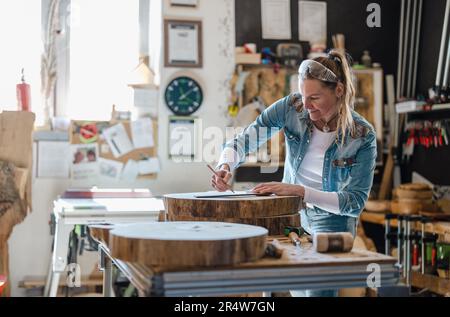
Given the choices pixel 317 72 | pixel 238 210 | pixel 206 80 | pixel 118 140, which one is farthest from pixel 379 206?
pixel 238 210

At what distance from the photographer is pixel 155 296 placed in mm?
1413

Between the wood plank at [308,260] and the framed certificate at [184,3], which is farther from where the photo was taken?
the framed certificate at [184,3]

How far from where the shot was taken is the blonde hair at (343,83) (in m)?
2.39

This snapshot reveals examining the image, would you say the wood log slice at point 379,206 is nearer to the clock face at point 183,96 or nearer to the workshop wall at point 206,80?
the workshop wall at point 206,80

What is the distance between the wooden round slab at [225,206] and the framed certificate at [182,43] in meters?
2.91

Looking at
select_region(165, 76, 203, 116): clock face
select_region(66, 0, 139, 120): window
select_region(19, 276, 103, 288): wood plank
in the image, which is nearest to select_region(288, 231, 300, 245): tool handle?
select_region(19, 276, 103, 288): wood plank

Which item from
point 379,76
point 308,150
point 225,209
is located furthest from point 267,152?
point 225,209

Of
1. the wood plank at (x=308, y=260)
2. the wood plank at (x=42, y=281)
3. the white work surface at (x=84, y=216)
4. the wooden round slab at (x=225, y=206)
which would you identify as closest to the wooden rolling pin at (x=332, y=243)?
the wood plank at (x=308, y=260)

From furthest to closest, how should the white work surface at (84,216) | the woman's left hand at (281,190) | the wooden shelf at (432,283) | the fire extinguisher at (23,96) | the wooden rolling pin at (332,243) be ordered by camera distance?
1. the fire extinguisher at (23,96)
2. the wooden shelf at (432,283)
3. the white work surface at (84,216)
4. the woman's left hand at (281,190)
5. the wooden rolling pin at (332,243)

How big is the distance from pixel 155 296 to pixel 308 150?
125 centimetres

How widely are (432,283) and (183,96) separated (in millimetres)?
2194

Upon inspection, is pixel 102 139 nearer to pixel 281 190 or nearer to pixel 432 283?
pixel 432 283

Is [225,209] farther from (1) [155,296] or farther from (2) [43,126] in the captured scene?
(2) [43,126]

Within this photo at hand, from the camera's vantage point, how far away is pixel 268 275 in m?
1.50
